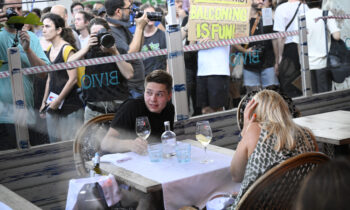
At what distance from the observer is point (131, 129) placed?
3844 mm

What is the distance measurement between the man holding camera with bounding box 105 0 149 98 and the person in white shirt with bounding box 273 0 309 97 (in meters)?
1.96

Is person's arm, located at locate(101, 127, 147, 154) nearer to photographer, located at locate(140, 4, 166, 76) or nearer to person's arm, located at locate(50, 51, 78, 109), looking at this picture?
person's arm, located at locate(50, 51, 78, 109)

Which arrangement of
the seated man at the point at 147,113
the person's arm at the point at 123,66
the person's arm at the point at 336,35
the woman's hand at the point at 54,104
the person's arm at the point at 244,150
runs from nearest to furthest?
the person's arm at the point at 244,150 → the seated man at the point at 147,113 → the woman's hand at the point at 54,104 → the person's arm at the point at 123,66 → the person's arm at the point at 336,35

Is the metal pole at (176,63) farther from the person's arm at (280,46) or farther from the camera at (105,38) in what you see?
the person's arm at (280,46)

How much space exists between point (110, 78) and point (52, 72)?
64 cm

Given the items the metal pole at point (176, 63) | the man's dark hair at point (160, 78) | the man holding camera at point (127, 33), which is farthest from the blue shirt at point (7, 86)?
the metal pole at point (176, 63)

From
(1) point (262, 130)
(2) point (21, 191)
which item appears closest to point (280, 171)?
(1) point (262, 130)

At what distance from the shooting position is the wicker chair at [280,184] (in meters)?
2.27

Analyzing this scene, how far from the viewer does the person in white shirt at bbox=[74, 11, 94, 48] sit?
5.06m

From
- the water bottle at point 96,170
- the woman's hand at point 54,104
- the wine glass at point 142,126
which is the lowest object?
the water bottle at point 96,170

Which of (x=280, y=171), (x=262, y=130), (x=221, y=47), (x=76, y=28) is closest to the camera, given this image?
(x=280, y=171)

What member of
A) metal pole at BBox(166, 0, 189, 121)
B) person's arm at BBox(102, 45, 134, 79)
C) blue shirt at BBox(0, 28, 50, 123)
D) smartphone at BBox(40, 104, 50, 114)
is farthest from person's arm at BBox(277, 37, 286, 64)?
blue shirt at BBox(0, 28, 50, 123)

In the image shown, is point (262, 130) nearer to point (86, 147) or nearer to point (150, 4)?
point (86, 147)

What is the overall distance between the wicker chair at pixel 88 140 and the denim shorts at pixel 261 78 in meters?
2.58
